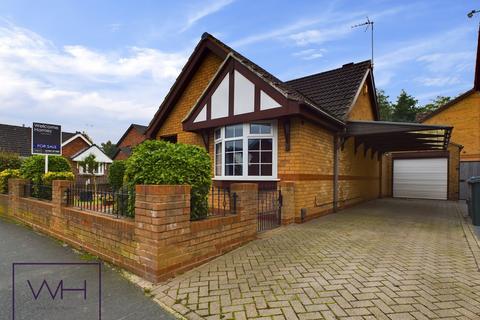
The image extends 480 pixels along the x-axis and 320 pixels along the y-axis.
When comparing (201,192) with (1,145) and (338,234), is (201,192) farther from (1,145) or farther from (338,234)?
(1,145)

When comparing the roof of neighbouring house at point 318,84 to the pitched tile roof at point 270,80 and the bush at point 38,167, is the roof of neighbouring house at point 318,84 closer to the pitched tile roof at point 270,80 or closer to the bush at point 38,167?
the pitched tile roof at point 270,80

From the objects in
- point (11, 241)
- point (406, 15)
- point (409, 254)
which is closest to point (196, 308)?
point (409, 254)

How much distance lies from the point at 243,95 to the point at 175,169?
171 inches

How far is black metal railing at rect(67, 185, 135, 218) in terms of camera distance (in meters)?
4.48

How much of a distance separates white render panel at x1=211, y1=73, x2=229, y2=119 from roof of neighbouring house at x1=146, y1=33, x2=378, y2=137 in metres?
0.92

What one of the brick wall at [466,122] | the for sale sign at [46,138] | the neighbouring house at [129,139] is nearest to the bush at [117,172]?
the for sale sign at [46,138]

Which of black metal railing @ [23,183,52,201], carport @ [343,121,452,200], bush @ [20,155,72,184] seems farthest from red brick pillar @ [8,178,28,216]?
carport @ [343,121,452,200]

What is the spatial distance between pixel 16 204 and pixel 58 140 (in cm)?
223

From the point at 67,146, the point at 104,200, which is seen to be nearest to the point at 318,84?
the point at 104,200

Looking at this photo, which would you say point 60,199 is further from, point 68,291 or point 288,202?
point 288,202

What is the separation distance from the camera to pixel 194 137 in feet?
34.1

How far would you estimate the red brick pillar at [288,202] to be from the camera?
7.20 m

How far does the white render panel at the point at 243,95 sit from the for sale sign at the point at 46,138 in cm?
578

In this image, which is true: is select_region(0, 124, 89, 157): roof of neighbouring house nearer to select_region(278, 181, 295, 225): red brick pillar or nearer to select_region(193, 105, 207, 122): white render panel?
select_region(193, 105, 207, 122): white render panel
